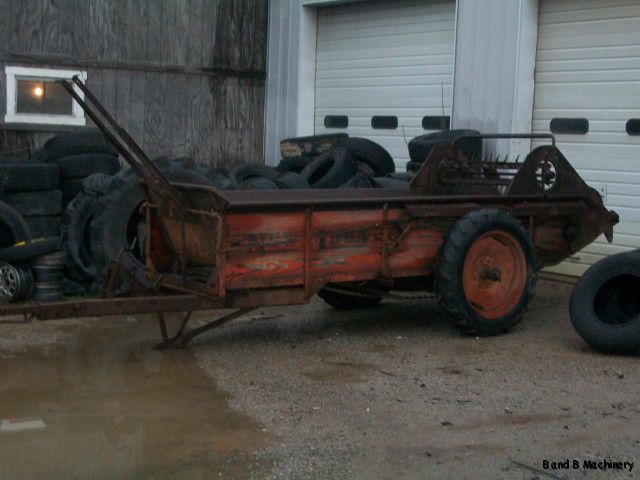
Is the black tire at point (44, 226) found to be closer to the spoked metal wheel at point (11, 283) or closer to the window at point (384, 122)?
the spoked metal wheel at point (11, 283)

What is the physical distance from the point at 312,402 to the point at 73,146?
19.4ft

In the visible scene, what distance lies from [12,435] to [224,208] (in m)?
2.20

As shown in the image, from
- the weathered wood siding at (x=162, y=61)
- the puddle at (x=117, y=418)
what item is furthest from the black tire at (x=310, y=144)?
the puddle at (x=117, y=418)

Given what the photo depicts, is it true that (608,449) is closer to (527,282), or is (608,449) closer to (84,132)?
(527,282)

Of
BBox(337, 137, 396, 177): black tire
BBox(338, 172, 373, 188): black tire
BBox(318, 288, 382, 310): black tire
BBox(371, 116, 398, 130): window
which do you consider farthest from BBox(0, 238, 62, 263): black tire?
BBox(371, 116, 398, 130): window

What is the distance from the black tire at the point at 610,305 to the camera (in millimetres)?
7660

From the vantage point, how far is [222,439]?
19.2 feet

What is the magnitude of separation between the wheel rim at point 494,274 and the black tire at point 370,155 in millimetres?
3949

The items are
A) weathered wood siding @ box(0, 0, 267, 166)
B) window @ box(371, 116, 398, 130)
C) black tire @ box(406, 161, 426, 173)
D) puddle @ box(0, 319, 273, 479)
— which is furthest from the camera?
window @ box(371, 116, 398, 130)

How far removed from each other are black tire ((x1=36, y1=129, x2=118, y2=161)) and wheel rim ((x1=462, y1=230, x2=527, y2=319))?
4969 mm

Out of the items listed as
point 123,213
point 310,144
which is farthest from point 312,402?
point 310,144

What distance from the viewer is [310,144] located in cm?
1292

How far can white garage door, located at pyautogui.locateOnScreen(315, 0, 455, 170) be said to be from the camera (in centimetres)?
1267

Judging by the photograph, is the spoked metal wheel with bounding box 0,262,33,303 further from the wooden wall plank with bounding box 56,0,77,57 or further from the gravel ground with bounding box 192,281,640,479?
the wooden wall plank with bounding box 56,0,77,57
